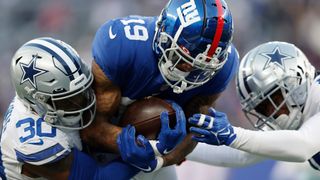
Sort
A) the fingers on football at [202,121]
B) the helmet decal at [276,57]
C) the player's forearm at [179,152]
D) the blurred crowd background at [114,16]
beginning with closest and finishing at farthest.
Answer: the fingers on football at [202,121] < the player's forearm at [179,152] < the helmet decal at [276,57] < the blurred crowd background at [114,16]

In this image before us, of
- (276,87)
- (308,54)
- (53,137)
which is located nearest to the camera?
(53,137)

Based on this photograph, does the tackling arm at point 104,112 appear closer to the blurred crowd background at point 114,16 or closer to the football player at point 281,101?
the football player at point 281,101

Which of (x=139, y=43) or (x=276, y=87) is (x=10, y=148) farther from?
(x=276, y=87)

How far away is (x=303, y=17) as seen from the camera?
557cm

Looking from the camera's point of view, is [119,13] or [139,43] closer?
Answer: [139,43]

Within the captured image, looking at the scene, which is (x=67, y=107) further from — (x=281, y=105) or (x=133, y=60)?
(x=281, y=105)

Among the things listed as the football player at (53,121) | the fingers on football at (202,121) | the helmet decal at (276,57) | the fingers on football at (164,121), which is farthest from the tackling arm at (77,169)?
→ the helmet decal at (276,57)

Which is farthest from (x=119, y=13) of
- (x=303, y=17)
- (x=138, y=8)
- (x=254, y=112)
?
(x=254, y=112)

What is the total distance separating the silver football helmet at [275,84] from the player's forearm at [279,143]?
8.3 inches

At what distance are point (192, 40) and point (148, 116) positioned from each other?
1.07 feet

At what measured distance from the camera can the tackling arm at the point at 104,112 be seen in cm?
294

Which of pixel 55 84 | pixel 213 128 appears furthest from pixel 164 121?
pixel 55 84

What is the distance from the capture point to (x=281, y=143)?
9.48 ft

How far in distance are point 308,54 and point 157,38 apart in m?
2.68
